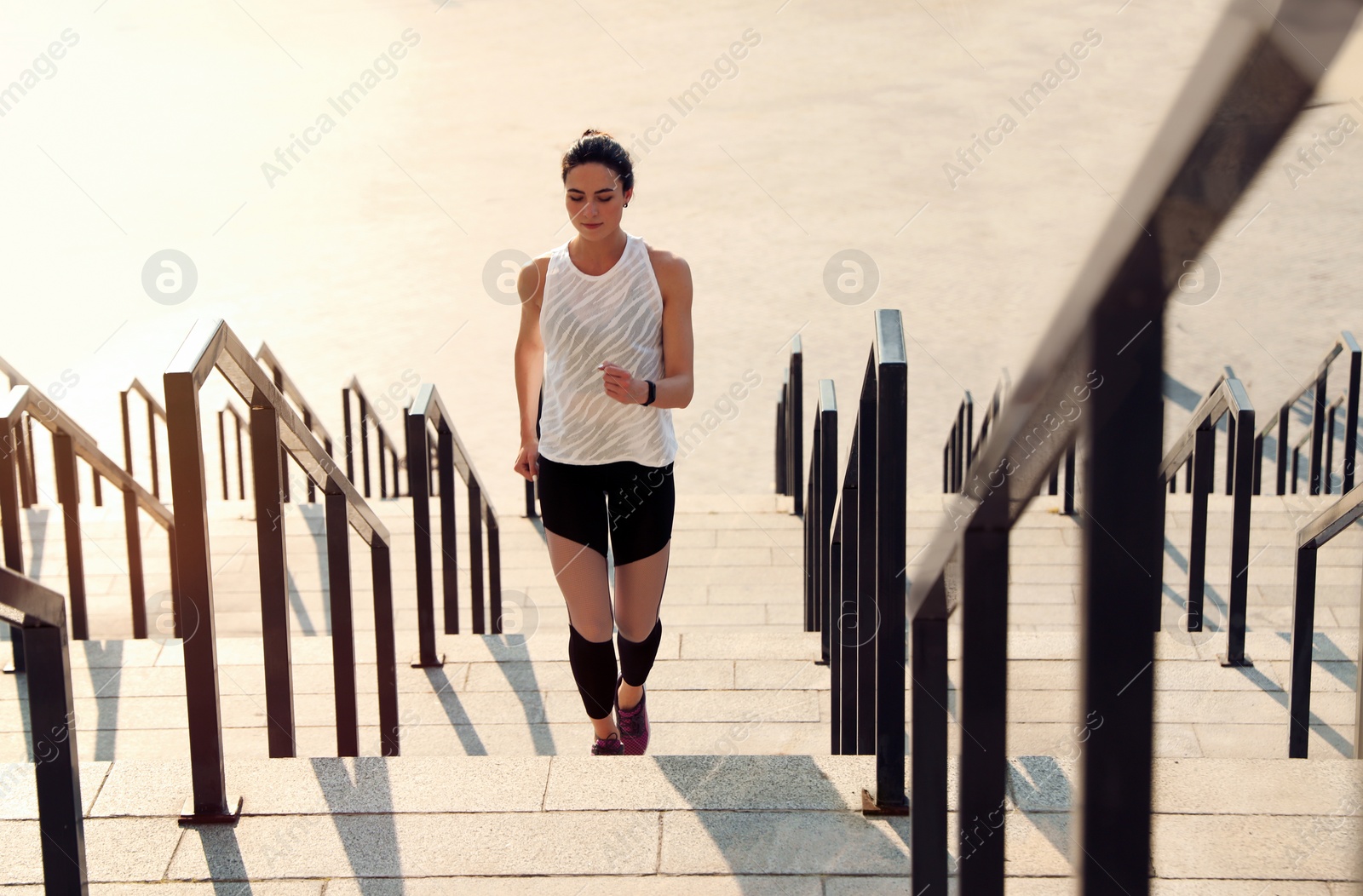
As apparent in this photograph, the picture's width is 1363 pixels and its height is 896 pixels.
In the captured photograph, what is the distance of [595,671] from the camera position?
3.25m

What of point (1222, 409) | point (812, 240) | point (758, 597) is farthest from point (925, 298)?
point (1222, 409)

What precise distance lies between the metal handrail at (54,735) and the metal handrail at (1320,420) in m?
5.01

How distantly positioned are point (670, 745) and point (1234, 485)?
2.02 meters

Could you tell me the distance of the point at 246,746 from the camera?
12.0ft

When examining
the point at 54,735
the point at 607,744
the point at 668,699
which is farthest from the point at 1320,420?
the point at 54,735

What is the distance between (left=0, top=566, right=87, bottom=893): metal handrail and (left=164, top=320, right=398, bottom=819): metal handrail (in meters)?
0.54

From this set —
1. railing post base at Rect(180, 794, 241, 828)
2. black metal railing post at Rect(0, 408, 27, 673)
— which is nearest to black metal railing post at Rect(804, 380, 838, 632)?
railing post base at Rect(180, 794, 241, 828)

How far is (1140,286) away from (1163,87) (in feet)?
52.2

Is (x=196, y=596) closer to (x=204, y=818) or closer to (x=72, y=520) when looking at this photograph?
(x=204, y=818)

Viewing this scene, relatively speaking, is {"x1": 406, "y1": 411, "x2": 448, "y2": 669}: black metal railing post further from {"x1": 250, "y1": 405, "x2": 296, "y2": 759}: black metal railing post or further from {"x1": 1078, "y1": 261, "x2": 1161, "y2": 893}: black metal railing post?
{"x1": 1078, "y1": 261, "x2": 1161, "y2": 893}: black metal railing post

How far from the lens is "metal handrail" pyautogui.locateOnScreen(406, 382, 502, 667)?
384 cm

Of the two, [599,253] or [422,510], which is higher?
[599,253]

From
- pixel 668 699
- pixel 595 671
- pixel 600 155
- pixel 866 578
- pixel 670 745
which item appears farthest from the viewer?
pixel 668 699

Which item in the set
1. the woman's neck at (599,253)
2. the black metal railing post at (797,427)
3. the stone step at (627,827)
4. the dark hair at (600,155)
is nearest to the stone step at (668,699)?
the stone step at (627,827)
